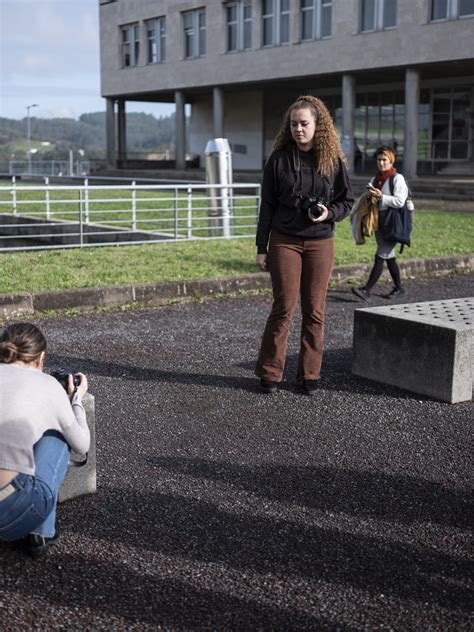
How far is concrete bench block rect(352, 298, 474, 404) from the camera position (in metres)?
5.82

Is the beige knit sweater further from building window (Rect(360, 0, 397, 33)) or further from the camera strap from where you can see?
building window (Rect(360, 0, 397, 33))

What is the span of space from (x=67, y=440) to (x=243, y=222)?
1520 cm

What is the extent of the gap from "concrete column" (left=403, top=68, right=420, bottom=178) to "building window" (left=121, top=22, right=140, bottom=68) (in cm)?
1858

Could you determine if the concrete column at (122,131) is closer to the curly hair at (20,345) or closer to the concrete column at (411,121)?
the concrete column at (411,121)

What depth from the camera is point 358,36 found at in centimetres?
3350

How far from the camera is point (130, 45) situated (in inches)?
1839

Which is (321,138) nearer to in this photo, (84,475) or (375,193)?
(84,475)

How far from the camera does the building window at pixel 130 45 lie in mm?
46156

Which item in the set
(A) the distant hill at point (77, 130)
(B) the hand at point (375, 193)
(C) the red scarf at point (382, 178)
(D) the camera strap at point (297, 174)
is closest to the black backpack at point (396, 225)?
(C) the red scarf at point (382, 178)

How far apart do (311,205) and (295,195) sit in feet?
0.41

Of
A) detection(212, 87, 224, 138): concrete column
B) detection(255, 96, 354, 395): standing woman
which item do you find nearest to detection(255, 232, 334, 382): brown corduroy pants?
detection(255, 96, 354, 395): standing woman

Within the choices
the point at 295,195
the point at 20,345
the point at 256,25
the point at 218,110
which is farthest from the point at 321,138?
the point at 218,110

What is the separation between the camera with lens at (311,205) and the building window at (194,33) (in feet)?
123

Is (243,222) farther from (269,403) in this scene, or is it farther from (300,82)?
(300,82)
